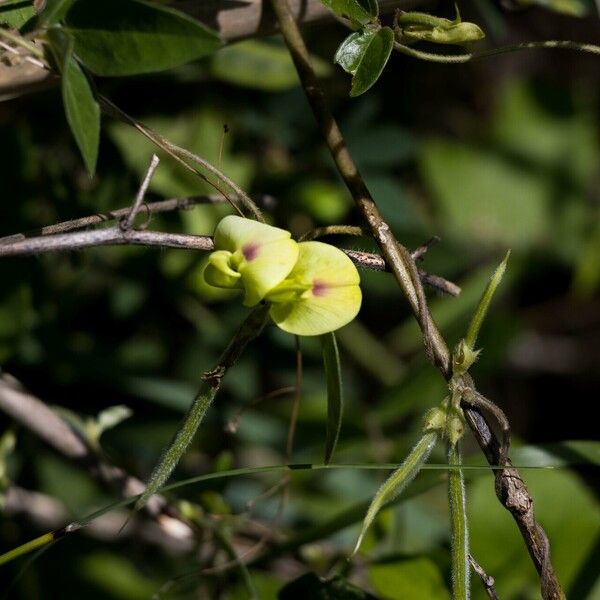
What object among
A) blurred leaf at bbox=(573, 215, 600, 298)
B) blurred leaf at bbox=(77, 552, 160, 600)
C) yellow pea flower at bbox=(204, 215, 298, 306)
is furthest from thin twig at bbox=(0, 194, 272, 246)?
blurred leaf at bbox=(573, 215, 600, 298)

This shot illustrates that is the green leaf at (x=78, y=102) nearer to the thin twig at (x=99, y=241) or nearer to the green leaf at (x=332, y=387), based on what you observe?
the thin twig at (x=99, y=241)

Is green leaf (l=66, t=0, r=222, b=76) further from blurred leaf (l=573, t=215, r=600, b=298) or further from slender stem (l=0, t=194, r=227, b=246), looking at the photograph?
blurred leaf (l=573, t=215, r=600, b=298)

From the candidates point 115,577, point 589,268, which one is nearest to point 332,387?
point 115,577

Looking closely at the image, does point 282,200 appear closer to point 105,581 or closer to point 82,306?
point 82,306

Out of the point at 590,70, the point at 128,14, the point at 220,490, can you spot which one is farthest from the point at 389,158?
the point at 590,70

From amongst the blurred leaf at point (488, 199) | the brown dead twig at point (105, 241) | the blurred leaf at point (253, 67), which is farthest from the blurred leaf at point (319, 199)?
the blurred leaf at point (488, 199)

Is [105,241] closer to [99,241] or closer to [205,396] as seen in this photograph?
[99,241]
